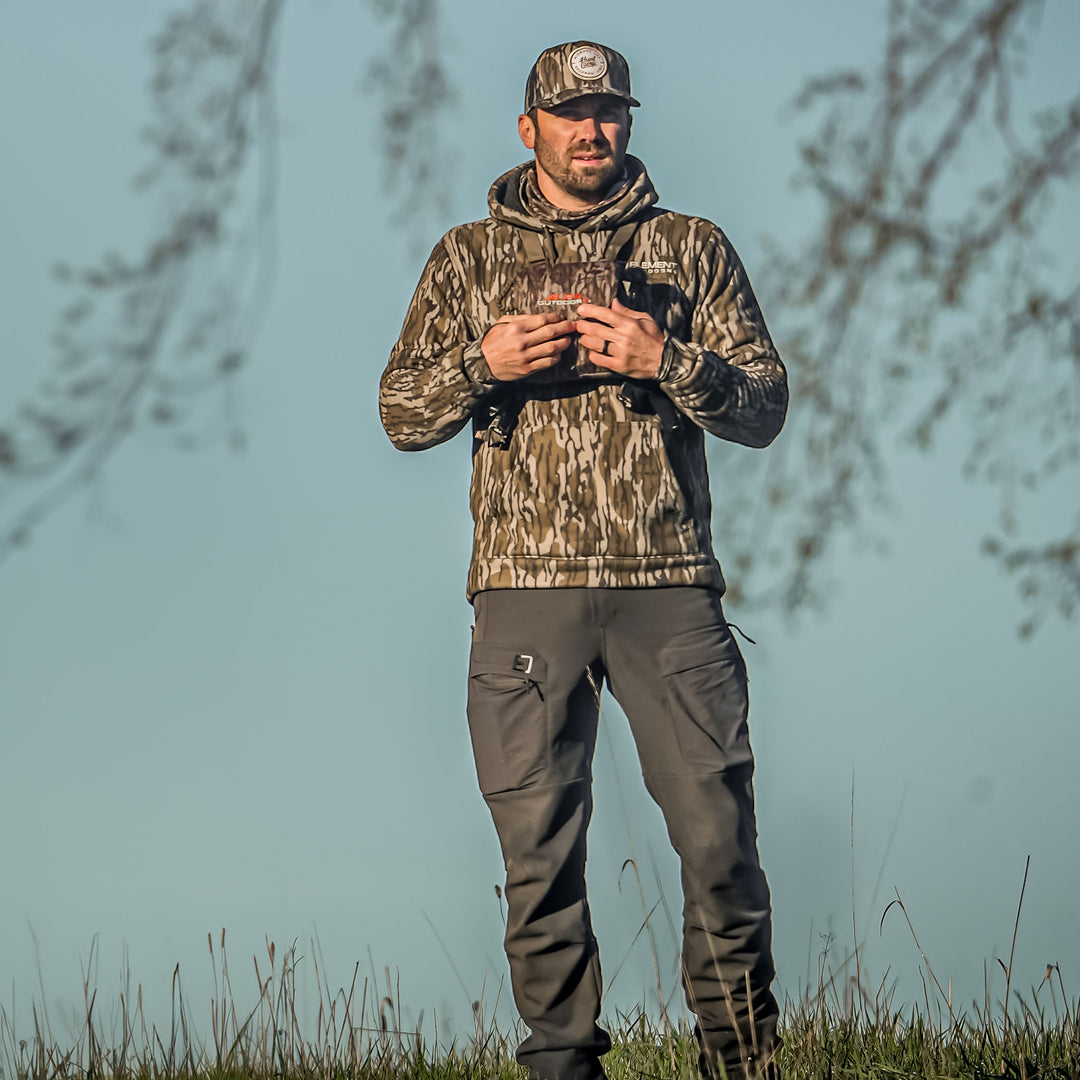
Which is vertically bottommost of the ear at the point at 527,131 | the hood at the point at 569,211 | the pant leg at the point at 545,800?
the pant leg at the point at 545,800

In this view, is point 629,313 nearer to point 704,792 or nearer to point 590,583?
point 590,583

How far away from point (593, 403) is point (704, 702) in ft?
2.60

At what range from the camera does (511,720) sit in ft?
11.4

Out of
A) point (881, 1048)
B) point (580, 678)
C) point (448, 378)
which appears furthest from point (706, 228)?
point (881, 1048)

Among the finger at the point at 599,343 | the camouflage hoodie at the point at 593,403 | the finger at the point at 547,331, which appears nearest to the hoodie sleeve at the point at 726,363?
the camouflage hoodie at the point at 593,403

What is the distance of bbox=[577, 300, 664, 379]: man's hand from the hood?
1.16ft

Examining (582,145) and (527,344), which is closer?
(527,344)

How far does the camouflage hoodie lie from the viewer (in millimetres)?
3502

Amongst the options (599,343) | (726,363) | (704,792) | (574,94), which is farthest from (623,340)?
(704,792)

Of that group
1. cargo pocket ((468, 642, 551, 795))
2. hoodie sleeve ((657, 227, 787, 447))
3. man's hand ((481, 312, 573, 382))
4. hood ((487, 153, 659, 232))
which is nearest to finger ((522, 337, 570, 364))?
man's hand ((481, 312, 573, 382))

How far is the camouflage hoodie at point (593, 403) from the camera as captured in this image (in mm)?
3502

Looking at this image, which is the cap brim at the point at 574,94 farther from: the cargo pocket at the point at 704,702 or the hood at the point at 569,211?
the cargo pocket at the point at 704,702

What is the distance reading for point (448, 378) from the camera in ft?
11.6

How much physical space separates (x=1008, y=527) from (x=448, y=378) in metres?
2.41
